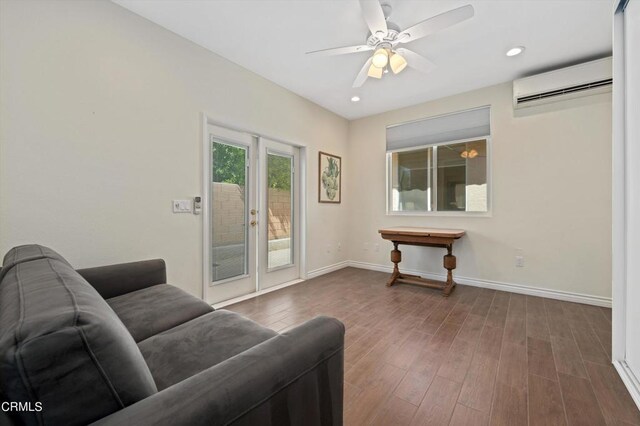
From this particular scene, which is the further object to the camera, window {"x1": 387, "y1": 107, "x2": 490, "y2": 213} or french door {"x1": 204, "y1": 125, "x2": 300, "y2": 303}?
window {"x1": 387, "y1": 107, "x2": 490, "y2": 213}

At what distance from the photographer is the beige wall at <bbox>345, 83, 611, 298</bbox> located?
9.63 feet

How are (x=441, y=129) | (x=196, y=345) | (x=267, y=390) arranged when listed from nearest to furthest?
1. (x=267, y=390)
2. (x=196, y=345)
3. (x=441, y=129)

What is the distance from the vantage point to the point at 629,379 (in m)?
1.62

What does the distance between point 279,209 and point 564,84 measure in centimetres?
371

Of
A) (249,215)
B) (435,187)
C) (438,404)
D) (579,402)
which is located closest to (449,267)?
(435,187)

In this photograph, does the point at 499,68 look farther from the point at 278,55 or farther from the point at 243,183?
the point at 243,183

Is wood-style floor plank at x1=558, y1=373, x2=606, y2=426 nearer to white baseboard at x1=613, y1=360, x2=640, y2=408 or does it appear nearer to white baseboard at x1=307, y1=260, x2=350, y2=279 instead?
white baseboard at x1=613, y1=360, x2=640, y2=408

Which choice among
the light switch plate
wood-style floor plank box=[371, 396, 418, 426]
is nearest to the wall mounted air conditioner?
wood-style floor plank box=[371, 396, 418, 426]

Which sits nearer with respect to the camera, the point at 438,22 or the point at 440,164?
the point at 438,22

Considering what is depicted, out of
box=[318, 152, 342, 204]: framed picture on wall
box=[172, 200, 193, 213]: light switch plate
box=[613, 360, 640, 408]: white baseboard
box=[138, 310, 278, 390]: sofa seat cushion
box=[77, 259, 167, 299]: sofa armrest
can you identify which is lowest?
box=[613, 360, 640, 408]: white baseboard

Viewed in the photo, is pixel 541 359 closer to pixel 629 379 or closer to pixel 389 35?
pixel 629 379

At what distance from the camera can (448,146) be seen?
3943mm

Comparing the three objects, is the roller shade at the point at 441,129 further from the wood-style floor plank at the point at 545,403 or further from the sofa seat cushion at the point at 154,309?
the sofa seat cushion at the point at 154,309

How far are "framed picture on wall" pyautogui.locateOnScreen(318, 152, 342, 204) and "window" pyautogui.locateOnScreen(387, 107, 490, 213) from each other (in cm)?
88
